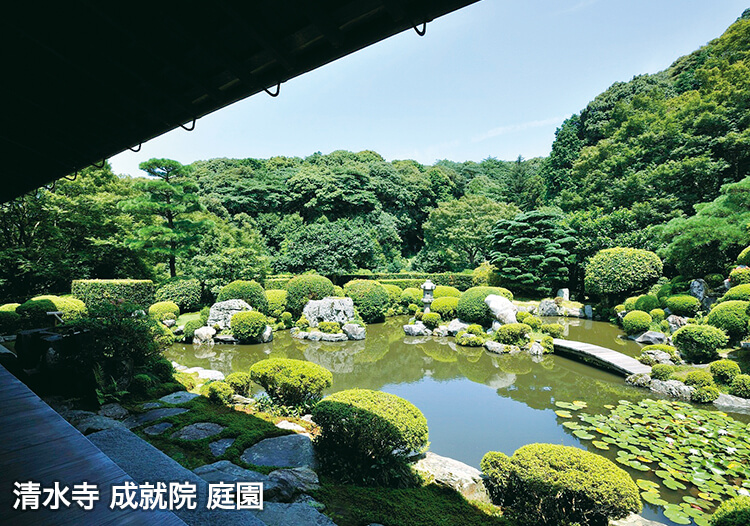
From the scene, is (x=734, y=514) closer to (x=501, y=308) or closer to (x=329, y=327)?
(x=501, y=308)

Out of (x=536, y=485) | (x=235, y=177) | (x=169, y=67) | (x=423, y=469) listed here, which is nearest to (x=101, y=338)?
(x=169, y=67)

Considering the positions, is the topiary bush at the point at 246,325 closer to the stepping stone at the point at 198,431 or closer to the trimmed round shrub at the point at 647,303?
the stepping stone at the point at 198,431

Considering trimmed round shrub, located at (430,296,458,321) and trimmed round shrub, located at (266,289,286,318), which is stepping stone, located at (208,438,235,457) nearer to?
trimmed round shrub, located at (266,289,286,318)

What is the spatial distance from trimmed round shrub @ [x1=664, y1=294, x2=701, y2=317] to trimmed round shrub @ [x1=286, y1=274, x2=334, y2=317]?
11.6 m

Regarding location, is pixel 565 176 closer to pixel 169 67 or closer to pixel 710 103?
pixel 710 103

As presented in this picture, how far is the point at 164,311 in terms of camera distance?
1143 cm

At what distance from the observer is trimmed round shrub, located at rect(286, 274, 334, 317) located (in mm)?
13047

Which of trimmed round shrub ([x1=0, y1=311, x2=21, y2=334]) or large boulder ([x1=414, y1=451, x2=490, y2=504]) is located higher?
trimmed round shrub ([x1=0, y1=311, x2=21, y2=334])

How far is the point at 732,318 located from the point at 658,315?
327cm

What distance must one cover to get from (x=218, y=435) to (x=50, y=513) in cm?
292

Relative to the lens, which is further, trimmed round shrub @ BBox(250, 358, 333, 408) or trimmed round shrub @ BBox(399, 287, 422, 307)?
trimmed round shrub @ BBox(399, 287, 422, 307)

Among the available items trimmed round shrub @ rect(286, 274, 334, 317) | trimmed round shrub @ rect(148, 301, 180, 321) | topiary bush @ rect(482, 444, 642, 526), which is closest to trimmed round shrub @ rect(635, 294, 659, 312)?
topiary bush @ rect(482, 444, 642, 526)

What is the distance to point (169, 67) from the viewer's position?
209 cm

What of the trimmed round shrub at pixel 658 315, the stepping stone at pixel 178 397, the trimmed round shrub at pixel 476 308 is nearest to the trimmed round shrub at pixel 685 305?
the trimmed round shrub at pixel 658 315
